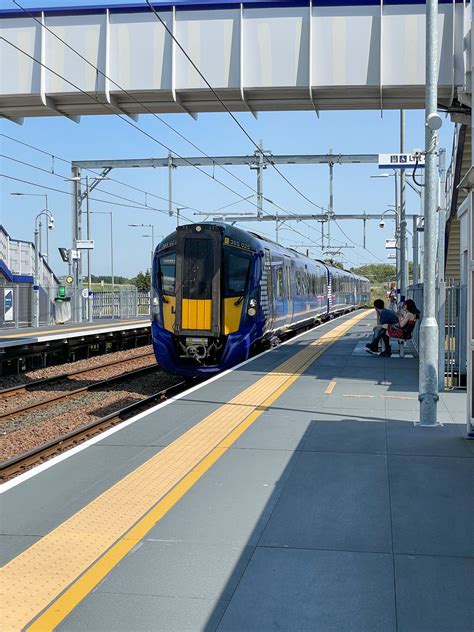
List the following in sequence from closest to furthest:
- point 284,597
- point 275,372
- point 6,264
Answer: point 284,597, point 275,372, point 6,264

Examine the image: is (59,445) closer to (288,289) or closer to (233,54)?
(233,54)

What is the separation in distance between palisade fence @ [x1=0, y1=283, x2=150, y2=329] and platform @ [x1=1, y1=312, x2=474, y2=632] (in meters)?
23.0

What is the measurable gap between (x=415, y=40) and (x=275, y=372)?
6.71m

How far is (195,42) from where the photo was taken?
44.8ft

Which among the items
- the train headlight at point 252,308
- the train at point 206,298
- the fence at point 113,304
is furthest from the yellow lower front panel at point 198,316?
the fence at point 113,304

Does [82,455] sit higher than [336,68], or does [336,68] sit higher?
[336,68]

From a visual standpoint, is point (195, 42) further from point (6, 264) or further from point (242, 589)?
Result: point (6, 264)

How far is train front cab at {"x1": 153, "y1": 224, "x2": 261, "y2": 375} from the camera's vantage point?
1373 cm

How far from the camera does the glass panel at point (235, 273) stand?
14102mm

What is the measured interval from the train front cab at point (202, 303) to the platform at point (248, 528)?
17.3ft

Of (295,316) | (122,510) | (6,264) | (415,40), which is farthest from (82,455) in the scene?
(6,264)

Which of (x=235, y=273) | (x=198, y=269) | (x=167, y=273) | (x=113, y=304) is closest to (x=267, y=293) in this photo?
(x=235, y=273)

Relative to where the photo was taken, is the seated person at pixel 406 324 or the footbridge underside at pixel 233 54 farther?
the seated person at pixel 406 324

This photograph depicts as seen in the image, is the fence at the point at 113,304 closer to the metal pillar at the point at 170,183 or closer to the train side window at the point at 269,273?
the metal pillar at the point at 170,183
